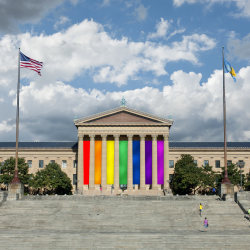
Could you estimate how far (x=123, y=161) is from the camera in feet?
303

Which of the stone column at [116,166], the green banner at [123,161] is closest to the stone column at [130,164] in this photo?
the green banner at [123,161]

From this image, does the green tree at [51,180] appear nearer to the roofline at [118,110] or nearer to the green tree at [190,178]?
the roofline at [118,110]

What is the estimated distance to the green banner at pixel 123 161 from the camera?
91.8 metres

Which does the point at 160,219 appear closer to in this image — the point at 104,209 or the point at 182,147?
the point at 104,209

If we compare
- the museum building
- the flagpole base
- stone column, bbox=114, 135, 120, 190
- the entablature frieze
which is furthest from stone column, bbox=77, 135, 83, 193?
the flagpole base

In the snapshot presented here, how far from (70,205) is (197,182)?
Answer: 38.9 metres

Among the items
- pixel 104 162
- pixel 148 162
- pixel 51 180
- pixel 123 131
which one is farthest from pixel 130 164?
pixel 51 180

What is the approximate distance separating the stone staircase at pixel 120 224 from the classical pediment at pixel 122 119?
34143 mm

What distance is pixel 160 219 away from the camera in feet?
157

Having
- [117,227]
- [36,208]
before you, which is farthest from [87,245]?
[36,208]

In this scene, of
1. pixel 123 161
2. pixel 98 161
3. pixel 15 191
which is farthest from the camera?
pixel 98 161

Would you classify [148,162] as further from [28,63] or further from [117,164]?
[28,63]

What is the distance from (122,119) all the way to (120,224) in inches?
1909

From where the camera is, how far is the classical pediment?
92.1 metres
